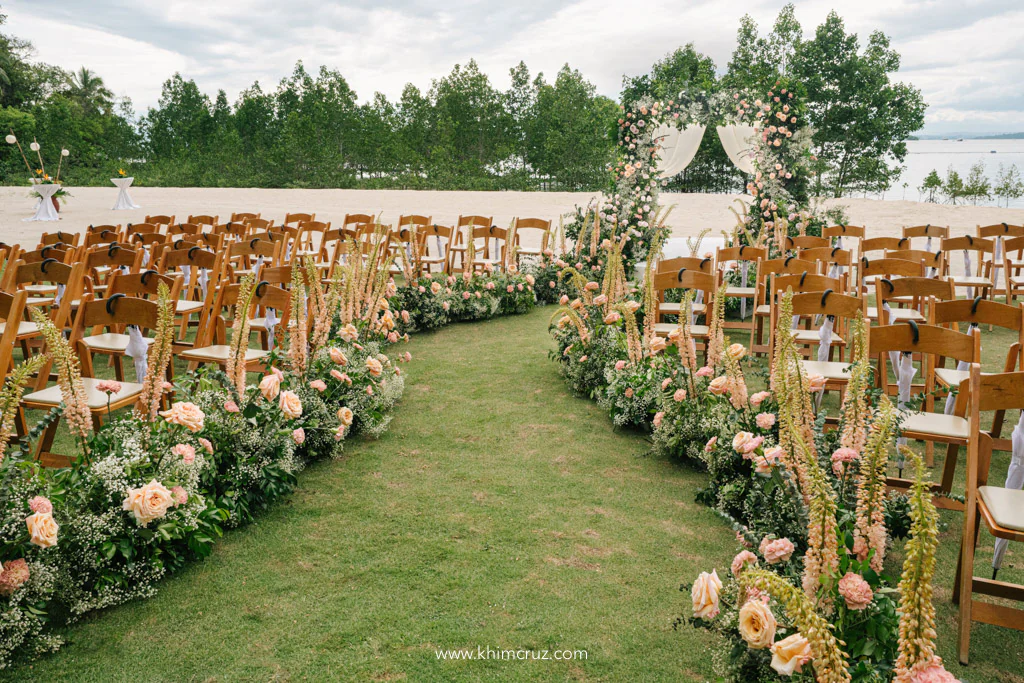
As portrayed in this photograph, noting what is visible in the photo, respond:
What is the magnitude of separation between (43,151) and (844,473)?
41830 mm

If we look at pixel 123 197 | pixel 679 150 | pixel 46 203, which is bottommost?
pixel 46 203

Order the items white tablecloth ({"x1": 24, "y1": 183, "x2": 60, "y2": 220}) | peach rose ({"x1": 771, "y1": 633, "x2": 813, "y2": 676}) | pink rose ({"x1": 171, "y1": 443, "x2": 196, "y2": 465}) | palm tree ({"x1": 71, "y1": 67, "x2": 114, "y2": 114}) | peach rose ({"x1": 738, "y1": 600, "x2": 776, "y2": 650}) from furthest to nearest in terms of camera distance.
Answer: palm tree ({"x1": 71, "y1": 67, "x2": 114, "y2": 114}) < white tablecloth ({"x1": 24, "y1": 183, "x2": 60, "y2": 220}) < pink rose ({"x1": 171, "y1": 443, "x2": 196, "y2": 465}) < peach rose ({"x1": 738, "y1": 600, "x2": 776, "y2": 650}) < peach rose ({"x1": 771, "y1": 633, "x2": 813, "y2": 676})

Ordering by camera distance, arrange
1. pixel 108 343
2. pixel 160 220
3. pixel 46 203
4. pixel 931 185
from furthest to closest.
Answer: pixel 931 185, pixel 46 203, pixel 160 220, pixel 108 343

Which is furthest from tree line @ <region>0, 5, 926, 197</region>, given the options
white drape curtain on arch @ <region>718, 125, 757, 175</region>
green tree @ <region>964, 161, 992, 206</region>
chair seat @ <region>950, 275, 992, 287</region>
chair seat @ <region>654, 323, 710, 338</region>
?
chair seat @ <region>654, 323, 710, 338</region>

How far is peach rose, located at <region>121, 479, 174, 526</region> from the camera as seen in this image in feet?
7.70

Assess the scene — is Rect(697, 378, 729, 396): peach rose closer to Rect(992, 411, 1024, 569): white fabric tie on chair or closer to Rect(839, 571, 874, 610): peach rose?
Rect(992, 411, 1024, 569): white fabric tie on chair

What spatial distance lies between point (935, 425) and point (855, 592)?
64.1 inches

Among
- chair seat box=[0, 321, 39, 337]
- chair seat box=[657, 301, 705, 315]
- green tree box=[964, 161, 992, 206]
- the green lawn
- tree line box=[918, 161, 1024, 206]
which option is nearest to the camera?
the green lawn

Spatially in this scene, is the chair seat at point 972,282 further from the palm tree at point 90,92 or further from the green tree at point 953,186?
the palm tree at point 90,92

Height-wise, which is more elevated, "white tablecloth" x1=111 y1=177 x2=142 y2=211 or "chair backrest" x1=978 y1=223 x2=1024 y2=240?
"white tablecloth" x1=111 y1=177 x2=142 y2=211

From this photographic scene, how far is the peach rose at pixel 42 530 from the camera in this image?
2162mm

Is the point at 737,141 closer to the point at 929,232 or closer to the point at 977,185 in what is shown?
the point at 929,232

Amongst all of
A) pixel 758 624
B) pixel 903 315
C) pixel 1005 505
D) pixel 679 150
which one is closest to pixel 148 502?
pixel 758 624

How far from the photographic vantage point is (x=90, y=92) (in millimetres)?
47438
